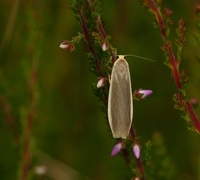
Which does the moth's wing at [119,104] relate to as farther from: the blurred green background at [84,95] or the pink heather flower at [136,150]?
the blurred green background at [84,95]

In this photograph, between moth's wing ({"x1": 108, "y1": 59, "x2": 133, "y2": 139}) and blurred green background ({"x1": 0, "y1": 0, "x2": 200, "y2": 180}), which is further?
blurred green background ({"x1": 0, "y1": 0, "x2": 200, "y2": 180})

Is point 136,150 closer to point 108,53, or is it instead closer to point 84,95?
point 108,53

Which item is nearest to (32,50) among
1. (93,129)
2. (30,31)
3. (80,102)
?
(30,31)

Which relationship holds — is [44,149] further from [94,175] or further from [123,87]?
[123,87]

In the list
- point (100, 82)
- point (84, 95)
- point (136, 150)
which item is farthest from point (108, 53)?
point (84, 95)

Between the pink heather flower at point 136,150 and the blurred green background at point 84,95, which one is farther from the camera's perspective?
the blurred green background at point 84,95

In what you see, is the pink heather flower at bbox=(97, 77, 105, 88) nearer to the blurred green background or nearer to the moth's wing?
the moth's wing

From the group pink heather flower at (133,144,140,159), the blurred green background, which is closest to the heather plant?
pink heather flower at (133,144,140,159)

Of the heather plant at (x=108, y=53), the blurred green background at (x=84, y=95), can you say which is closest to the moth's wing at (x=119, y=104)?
the heather plant at (x=108, y=53)
